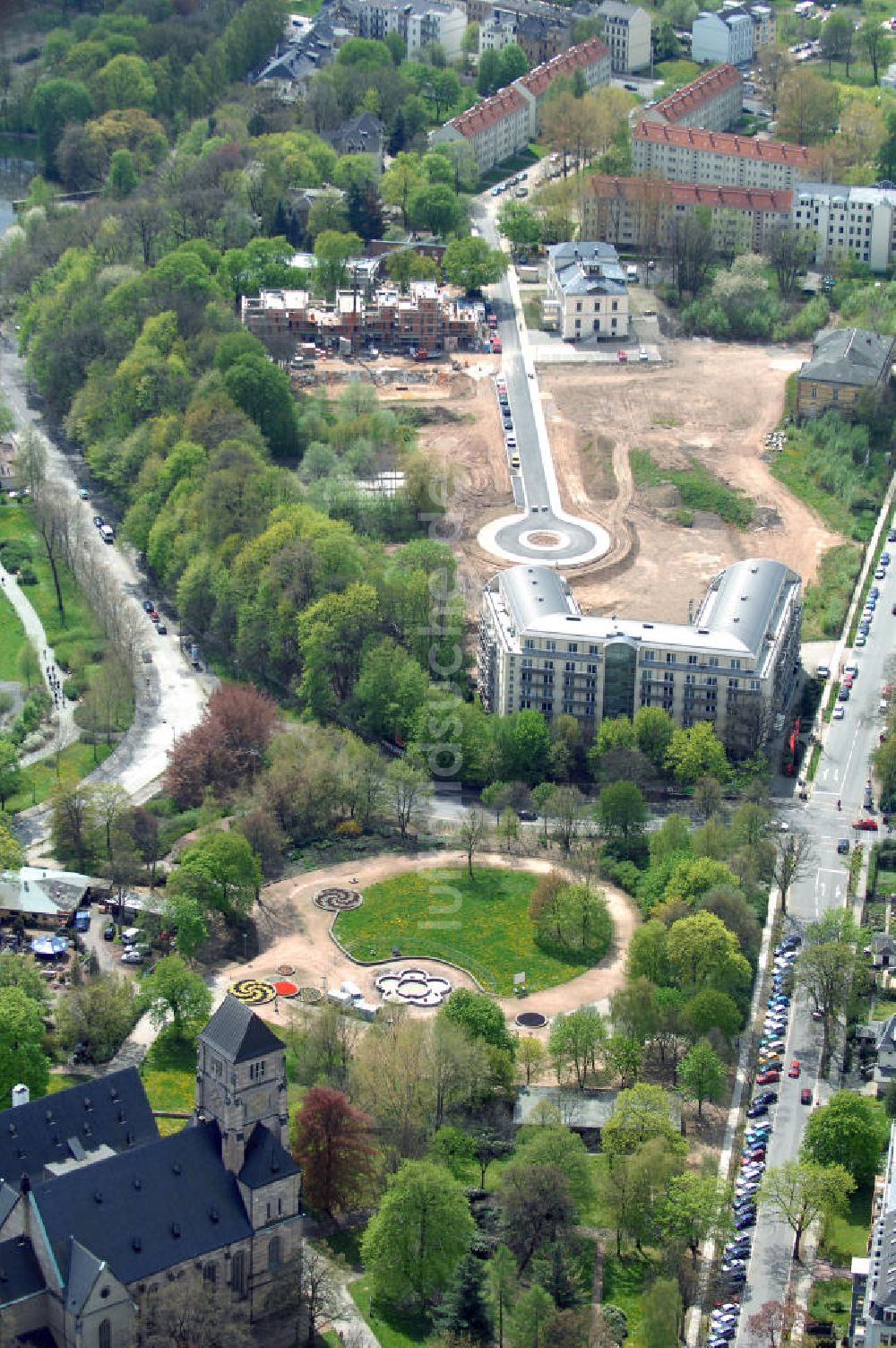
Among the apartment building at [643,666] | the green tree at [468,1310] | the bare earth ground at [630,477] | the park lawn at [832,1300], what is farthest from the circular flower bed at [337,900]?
the park lawn at [832,1300]

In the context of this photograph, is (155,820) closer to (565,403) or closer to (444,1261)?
(444,1261)

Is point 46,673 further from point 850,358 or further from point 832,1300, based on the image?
point 832,1300

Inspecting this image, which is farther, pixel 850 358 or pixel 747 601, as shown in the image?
pixel 850 358

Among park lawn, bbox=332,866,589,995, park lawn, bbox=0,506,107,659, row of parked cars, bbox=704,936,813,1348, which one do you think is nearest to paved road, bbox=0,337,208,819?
park lawn, bbox=0,506,107,659

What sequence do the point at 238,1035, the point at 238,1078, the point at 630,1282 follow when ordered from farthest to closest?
the point at 630,1282, the point at 238,1078, the point at 238,1035

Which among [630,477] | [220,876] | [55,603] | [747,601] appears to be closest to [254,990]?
[220,876]

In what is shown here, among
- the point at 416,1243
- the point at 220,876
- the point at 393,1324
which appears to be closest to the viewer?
the point at 393,1324

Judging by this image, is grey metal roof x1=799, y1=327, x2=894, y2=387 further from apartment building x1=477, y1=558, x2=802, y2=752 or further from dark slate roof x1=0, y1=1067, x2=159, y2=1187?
dark slate roof x1=0, y1=1067, x2=159, y2=1187

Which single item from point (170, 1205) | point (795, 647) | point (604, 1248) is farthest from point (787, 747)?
point (170, 1205)
